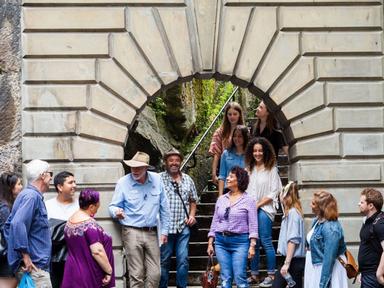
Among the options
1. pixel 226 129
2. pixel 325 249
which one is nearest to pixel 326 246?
pixel 325 249

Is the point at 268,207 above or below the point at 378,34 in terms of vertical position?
below

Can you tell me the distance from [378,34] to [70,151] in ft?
14.5

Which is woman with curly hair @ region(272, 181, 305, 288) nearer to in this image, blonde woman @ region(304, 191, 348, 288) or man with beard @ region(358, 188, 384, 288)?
blonde woman @ region(304, 191, 348, 288)

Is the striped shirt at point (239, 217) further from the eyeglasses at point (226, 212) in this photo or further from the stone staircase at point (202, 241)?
the stone staircase at point (202, 241)

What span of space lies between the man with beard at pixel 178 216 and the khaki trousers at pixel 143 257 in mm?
547

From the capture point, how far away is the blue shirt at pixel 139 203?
11.9 meters

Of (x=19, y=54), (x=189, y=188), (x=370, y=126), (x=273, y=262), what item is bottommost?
(x=273, y=262)

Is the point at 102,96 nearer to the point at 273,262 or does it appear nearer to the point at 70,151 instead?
the point at 70,151

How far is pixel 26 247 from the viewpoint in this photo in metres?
9.16

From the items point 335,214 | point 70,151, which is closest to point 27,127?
point 70,151

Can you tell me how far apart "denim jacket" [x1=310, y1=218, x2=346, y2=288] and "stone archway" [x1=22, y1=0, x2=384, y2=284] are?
84.0 inches

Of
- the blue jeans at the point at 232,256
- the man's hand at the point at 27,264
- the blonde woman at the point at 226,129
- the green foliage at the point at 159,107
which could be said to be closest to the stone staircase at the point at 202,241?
the blonde woman at the point at 226,129

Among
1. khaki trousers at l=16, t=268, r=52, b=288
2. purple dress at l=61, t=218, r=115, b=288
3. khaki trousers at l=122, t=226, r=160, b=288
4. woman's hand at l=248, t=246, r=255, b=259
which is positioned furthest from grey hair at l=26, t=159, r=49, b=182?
woman's hand at l=248, t=246, r=255, b=259

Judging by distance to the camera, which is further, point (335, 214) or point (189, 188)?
point (189, 188)
